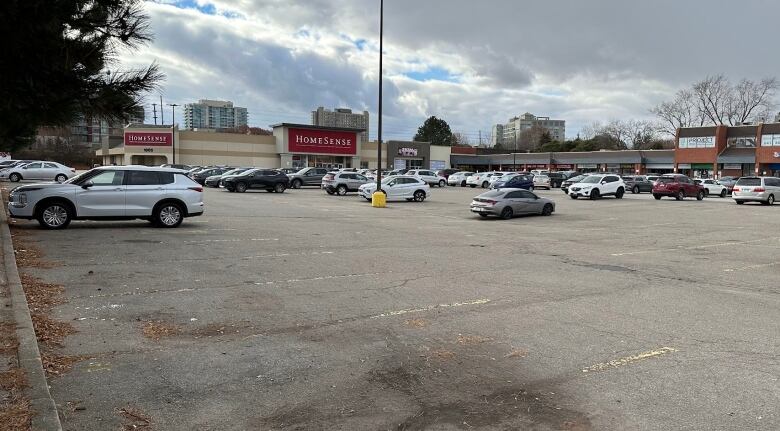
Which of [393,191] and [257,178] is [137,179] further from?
[257,178]

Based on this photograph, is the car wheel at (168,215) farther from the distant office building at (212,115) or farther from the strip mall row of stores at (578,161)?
the distant office building at (212,115)

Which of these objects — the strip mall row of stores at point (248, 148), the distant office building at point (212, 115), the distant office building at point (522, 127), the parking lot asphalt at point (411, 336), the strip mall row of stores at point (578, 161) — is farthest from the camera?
the distant office building at point (522, 127)

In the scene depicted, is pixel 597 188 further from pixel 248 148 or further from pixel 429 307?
pixel 248 148

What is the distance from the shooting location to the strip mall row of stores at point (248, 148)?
67.1 m

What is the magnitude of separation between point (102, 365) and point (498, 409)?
3.54 meters

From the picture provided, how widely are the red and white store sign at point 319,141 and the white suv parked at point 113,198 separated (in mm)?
56409

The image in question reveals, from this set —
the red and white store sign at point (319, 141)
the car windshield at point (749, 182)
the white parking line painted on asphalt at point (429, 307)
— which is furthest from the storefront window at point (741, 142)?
the white parking line painted on asphalt at point (429, 307)

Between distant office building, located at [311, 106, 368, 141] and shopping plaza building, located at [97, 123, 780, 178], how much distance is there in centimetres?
3010

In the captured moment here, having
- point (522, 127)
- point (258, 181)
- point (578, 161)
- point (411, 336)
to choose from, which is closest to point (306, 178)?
point (258, 181)

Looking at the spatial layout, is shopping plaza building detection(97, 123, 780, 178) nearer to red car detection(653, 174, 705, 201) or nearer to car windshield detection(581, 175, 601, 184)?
car windshield detection(581, 175, 601, 184)

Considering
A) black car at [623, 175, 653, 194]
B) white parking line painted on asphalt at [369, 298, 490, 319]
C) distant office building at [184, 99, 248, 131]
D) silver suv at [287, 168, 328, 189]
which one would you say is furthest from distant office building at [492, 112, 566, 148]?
white parking line painted on asphalt at [369, 298, 490, 319]

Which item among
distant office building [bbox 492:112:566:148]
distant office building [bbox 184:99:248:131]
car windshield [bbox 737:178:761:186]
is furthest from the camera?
distant office building [bbox 492:112:566:148]

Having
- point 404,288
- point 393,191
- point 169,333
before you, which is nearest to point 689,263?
point 404,288

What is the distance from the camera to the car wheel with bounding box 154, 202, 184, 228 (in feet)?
52.1
